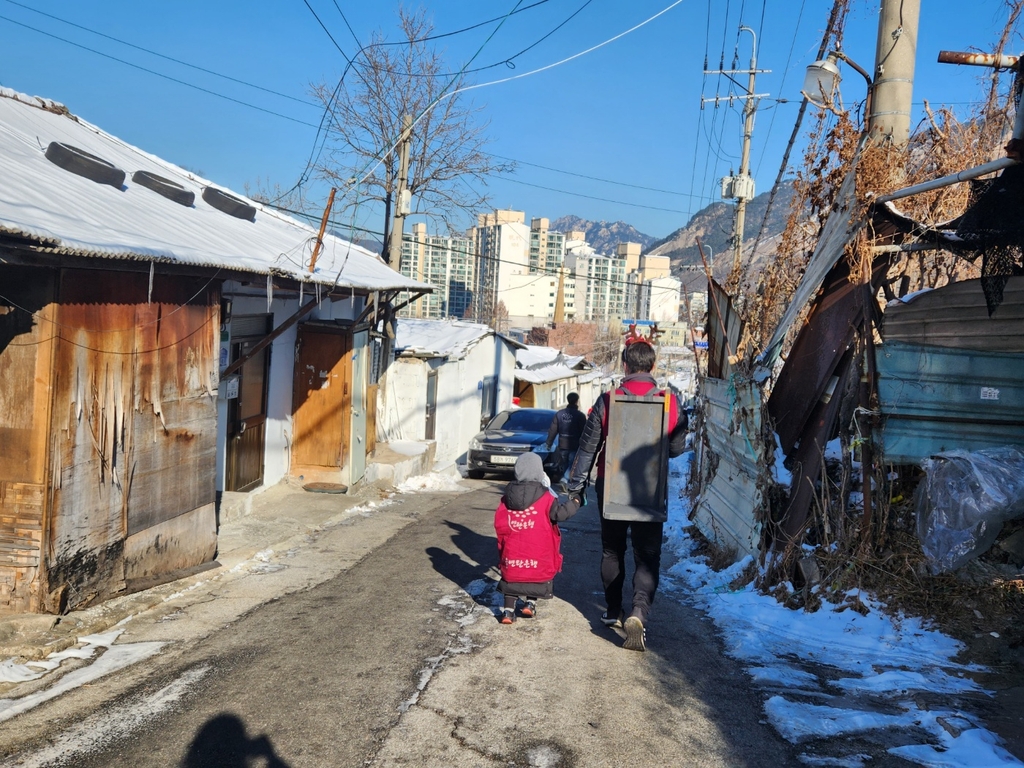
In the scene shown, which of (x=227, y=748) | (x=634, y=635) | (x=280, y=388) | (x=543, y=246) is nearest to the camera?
(x=227, y=748)

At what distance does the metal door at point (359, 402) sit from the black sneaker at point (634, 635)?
26.0 feet

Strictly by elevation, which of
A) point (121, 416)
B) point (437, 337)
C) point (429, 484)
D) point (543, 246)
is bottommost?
point (429, 484)

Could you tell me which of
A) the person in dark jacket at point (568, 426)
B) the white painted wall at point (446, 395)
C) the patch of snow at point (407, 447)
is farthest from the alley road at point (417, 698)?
the white painted wall at point (446, 395)

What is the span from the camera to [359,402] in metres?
12.7

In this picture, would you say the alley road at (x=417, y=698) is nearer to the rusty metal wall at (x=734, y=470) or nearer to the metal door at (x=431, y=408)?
the rusty metal wall at (x=734, y=470)

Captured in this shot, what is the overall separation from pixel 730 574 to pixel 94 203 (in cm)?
633

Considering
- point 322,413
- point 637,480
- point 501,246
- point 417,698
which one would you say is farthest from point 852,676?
point 501,246

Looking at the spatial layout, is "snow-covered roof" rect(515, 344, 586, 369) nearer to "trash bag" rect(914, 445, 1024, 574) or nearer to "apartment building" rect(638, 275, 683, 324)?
"apartment building" rect(638, 275, 683, 324)

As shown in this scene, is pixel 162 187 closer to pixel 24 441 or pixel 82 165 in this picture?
pixel 82 165

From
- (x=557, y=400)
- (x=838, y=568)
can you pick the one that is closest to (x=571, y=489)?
(x=838, y=568)

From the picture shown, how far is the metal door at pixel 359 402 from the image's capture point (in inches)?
488

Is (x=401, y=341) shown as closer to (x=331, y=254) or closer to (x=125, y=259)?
(x=331, y=254)

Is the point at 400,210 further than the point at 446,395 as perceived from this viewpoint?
No

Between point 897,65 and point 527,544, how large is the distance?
5728 mm
